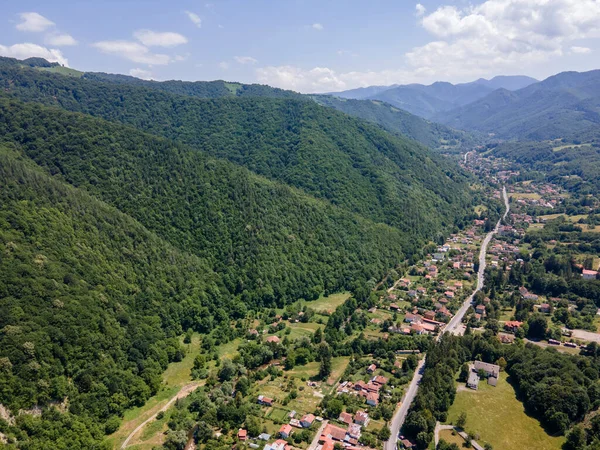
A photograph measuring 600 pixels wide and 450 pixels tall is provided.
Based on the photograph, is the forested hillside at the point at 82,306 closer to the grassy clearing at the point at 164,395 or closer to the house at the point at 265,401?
the grassy clearing at the point at 164,395

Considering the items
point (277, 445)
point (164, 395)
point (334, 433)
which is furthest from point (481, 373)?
point (164, 395)

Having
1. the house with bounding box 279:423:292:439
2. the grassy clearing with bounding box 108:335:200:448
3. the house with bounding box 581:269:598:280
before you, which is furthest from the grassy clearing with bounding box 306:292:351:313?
the house with bounding box 581:269:598:280

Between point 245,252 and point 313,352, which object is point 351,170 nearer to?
point 245,252

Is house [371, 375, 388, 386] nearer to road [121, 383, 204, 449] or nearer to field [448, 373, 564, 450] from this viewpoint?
field [448, 373, 564, 450]

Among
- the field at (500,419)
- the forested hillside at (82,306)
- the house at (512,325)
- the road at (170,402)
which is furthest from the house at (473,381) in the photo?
the forested hillside at (82,306)

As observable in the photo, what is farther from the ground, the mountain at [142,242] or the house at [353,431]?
the mountain at [142,242]

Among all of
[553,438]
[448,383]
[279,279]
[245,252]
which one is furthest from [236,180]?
[553,438]

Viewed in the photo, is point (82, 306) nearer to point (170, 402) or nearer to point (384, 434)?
point (170, 402)
